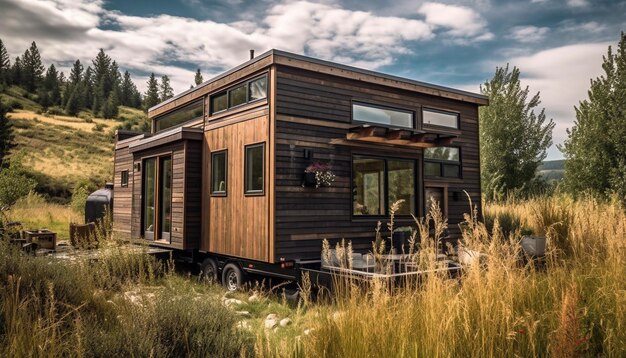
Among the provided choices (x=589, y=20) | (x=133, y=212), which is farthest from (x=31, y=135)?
(x=589, y=20)

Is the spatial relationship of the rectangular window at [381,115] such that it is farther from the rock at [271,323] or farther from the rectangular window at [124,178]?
the rectangular window at [124,178]

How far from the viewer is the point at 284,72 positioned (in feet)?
26.5

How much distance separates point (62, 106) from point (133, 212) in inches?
2165

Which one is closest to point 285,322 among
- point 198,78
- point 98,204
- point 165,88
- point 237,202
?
point 237,202

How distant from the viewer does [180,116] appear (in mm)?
11727

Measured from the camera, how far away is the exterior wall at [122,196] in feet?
43.3

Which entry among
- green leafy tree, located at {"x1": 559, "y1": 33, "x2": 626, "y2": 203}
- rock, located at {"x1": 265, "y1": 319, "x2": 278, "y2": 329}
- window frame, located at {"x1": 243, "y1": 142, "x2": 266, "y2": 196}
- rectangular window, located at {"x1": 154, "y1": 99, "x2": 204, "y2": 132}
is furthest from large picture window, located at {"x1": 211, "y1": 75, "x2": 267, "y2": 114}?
green leafy tree, located at {"x1": 559, "y1": 33, "x2": 626, "y2": 203}

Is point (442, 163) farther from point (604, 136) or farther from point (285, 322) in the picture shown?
point (604, 136)

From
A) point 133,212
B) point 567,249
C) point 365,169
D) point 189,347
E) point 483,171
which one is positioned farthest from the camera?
point 483,171

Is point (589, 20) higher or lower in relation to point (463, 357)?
higher

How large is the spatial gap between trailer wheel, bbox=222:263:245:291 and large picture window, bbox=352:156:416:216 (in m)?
2.56

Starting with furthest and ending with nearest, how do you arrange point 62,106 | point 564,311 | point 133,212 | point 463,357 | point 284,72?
point 62,106 → point 133,212 → point 284,72 → point 463,357 → point 564,311

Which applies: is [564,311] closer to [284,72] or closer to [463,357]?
[463,357]

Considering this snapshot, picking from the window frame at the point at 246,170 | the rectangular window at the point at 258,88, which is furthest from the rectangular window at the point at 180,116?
the window frame at the point at 246,170
